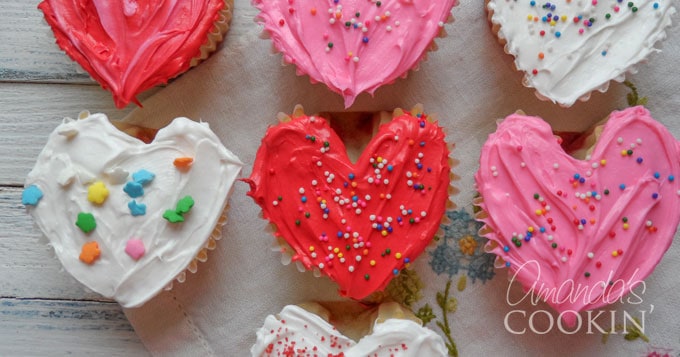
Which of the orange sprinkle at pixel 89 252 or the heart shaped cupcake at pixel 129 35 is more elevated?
the heart shaped cupcake at pixel 129 35

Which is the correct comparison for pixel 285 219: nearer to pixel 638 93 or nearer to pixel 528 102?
pixel 528 102

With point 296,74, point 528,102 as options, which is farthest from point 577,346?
point 296,74

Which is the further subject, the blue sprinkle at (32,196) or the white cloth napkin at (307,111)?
the white cloth napkin at (307,111)

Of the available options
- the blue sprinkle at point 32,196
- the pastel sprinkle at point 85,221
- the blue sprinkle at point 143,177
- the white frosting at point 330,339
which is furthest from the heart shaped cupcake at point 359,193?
the blue sprinkle at point 32,196

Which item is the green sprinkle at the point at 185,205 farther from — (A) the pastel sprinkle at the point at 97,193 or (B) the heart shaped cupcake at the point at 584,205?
(B) the heart shaped cupcake at the point at 584,205

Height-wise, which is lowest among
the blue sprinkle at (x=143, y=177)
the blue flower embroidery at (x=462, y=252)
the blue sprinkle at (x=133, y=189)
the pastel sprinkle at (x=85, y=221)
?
the blue flower embroidery at (x=462, y=252)

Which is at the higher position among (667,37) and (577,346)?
(667,37)
